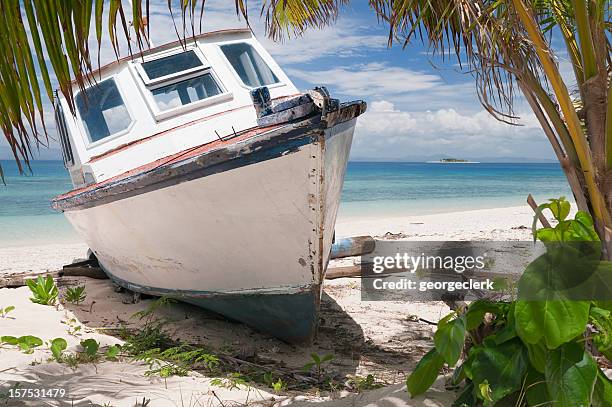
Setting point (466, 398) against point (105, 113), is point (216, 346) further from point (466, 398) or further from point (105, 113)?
point (466, 398)

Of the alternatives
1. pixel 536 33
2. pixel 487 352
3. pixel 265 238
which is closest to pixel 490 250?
pixel 265 238

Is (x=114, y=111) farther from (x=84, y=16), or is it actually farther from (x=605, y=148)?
(x=605, y=148)

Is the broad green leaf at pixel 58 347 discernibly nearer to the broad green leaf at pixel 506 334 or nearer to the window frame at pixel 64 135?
the window frame at pixel 64 135

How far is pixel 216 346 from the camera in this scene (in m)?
4.54

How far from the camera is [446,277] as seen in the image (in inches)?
233

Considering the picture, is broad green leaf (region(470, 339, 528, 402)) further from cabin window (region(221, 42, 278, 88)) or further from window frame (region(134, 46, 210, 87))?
window frame (region(134, 46, 210, 87))

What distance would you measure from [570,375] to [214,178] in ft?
8.04

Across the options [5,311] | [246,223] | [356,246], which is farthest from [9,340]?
[356,246]

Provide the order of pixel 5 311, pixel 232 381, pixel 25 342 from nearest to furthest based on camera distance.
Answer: pixel 232 381 < pixel 25 342 < pixel 5 311

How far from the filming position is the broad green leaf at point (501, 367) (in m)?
2.01

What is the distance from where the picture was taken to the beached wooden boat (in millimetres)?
3664

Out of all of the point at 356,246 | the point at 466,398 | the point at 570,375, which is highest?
the point at 570,375

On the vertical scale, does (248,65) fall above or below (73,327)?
above

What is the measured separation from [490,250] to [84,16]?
6.90m
